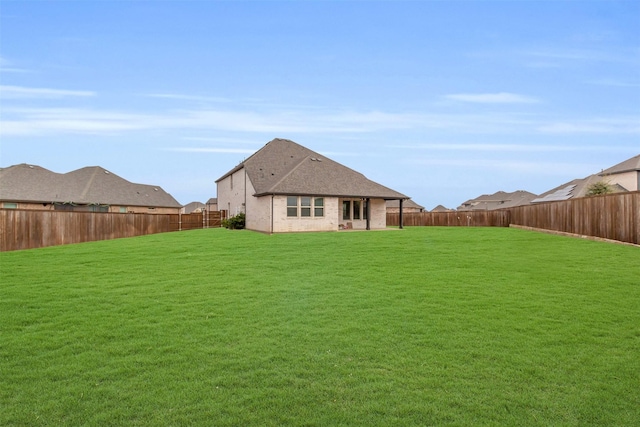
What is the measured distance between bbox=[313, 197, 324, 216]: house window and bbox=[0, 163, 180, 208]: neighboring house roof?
2511 cm

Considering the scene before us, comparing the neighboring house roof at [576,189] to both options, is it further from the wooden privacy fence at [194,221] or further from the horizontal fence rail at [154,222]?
the wooden privacy fence at [194,221]

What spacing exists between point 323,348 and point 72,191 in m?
43.1

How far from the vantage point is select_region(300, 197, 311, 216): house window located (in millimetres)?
27641

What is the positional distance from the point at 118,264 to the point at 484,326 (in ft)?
37.2

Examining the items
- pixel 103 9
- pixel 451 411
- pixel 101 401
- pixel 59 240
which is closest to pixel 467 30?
pixel 103 9

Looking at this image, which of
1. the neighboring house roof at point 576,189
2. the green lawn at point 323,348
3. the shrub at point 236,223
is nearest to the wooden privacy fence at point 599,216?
the green lawn at point 323,348

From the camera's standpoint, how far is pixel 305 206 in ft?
91.0

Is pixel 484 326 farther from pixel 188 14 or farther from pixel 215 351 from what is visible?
pixel 188 14

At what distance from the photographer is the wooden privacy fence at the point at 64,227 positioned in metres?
18.2

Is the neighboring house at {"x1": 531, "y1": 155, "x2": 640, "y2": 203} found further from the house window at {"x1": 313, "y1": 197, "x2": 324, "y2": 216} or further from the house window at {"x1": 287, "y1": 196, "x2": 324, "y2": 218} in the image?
the house window at {"x1": 287, "y1": 196, "x2": 324, "y2": 218}

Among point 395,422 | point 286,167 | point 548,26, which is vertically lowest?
point 395,422

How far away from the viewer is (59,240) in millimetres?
20531

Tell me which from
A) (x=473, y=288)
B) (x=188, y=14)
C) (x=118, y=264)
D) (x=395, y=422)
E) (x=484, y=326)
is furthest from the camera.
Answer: (x=188, y=14)

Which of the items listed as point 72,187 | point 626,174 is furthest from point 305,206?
point 626,174
